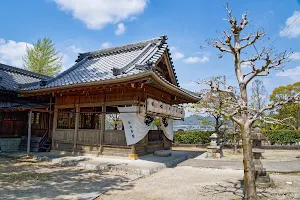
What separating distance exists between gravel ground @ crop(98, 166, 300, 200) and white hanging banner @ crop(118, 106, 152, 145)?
91.7 inches

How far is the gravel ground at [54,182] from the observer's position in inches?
216

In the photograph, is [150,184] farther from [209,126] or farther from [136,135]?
[209,126]

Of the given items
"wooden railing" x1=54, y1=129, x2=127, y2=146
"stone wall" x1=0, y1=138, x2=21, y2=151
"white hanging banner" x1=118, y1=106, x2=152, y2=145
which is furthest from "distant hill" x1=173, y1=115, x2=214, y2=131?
"stone wall" x1=0, y1=138, x2=21, y2=151

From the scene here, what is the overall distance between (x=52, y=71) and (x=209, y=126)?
20565 millimetres

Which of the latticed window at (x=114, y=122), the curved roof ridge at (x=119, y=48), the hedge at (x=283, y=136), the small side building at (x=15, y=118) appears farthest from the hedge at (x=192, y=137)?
the small side building at (x=15, y=118)

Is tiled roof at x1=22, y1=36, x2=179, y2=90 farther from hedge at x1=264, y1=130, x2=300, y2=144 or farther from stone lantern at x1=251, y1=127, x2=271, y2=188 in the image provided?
hedge at x1=264, y1=130, x2=300, y2=144

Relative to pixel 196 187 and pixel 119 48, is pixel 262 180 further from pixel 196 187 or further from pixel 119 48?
pixel 119 48

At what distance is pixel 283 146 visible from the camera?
1939 centimetres

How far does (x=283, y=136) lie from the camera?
20.8 meters

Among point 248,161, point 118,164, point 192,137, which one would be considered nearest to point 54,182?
point 118,164

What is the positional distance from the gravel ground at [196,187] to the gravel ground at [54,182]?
0.54 meters

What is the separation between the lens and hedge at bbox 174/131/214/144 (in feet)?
72.2

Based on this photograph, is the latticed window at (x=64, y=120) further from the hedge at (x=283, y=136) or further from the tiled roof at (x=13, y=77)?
the hedge at (x=283, y=136)

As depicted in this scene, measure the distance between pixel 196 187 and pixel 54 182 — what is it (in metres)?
4.28
